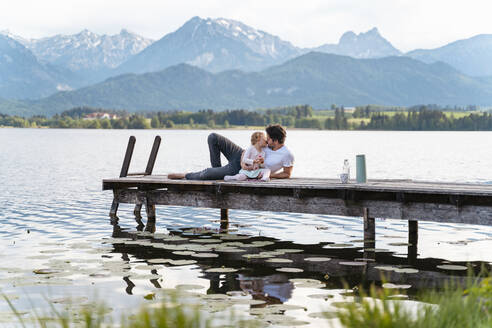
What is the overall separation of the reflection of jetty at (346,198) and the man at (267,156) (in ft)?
2.08

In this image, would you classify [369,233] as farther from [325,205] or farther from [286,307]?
[286,307]

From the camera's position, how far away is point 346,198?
15836 mm

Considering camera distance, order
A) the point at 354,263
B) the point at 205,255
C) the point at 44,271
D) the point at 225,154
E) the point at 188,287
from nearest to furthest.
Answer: the point at 188,287 → the point at 44,271 → the point at 354,263 → the point at 205,255 → the point at 225,154

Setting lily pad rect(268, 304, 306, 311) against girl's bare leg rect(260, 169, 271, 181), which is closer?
lily pad rect(268, 304, 306, 311)

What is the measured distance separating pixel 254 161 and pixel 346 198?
3176 mm

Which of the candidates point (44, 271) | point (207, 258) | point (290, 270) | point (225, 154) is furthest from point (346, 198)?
point (44, 271)

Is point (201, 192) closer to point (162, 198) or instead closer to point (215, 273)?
point (162, 198)

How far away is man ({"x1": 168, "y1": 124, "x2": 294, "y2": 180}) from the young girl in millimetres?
389

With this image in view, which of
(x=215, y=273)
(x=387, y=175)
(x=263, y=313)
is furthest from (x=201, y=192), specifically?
(x=387, y=175)

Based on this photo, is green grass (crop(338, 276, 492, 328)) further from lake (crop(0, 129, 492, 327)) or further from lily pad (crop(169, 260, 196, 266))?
lily pad (crop(169, 260, 196, 266))

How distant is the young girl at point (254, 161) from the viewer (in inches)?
703

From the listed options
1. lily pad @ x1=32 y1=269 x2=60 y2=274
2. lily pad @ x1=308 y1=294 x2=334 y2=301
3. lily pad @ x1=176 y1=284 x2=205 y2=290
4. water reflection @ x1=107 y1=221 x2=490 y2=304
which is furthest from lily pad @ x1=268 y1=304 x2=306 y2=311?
lily pad @ x1=32 y1=269 x2=60 y2=274

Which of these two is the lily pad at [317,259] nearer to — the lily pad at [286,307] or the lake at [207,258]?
the lake at [207,258]

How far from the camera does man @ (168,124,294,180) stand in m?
18.3
